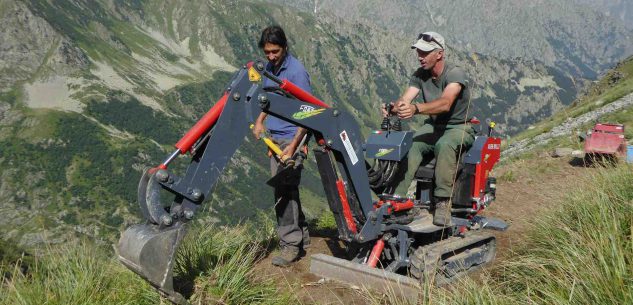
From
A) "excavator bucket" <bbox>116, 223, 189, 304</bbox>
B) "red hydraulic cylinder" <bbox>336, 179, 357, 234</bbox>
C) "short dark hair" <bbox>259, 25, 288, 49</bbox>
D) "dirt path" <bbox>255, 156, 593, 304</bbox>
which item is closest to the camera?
"excavator bucket" <bbox>116, 223, 189, 304</bbox>

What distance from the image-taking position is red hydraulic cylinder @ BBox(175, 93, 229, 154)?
4.90 metres

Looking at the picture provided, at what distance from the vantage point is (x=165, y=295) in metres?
4.51

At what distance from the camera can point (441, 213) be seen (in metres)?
7.00

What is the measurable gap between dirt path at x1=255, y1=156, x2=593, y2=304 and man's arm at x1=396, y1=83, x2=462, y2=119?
63.7 inches

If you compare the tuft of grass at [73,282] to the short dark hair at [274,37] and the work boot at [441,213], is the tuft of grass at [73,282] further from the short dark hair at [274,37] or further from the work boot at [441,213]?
the work boot at [441,213]

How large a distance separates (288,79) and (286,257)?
235cm

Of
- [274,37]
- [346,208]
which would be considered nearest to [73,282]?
[346,208]

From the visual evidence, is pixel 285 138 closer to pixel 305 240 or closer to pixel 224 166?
pixel 305 240

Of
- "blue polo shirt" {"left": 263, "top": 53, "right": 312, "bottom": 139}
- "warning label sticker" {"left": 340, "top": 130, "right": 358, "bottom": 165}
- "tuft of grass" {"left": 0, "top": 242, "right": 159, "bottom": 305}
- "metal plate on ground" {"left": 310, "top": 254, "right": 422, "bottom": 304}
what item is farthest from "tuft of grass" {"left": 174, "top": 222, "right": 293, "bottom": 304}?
"blue polo shirt" {"left": 263, "top": 53, "right": 312, "bottom": 139}

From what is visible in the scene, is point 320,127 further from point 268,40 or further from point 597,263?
point 597,263

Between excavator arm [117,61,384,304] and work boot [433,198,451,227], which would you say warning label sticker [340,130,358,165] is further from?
work boot [433,198,451,227]

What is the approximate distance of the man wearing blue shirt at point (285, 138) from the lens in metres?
6.66

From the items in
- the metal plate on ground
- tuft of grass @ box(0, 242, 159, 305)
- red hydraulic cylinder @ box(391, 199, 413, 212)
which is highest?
red hydraulic cylinder @ box(391, 199, 413, 212)

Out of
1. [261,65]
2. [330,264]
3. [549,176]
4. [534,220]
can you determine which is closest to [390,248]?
[330,264]
